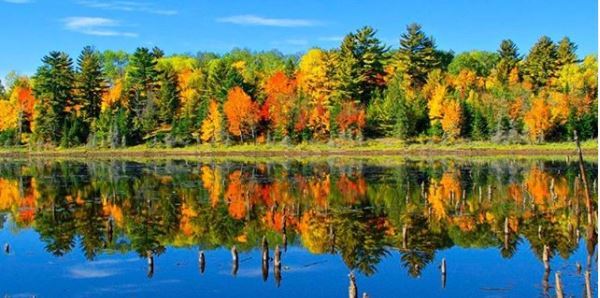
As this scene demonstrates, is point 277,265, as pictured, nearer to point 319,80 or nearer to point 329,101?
point 329,101

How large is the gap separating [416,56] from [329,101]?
1805 cm

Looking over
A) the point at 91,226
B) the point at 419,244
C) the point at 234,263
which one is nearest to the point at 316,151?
the point at 91,226

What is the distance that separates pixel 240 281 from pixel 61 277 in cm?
679

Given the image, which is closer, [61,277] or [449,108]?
[61,277]

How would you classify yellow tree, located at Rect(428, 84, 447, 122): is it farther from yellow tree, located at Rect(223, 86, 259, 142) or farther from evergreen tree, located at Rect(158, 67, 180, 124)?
evergreen tree, located at Rect(158, 67, 180, 124)

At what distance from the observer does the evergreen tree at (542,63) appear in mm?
115438

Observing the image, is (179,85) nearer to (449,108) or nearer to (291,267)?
(449,108)

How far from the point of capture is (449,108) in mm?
99312

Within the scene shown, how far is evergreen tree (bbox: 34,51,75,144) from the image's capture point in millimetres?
113750

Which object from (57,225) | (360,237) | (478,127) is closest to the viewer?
(360,237)

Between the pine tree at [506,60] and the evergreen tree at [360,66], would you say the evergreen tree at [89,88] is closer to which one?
the evergreen tree at [360,66]

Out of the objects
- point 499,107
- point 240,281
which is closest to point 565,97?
point 499,107

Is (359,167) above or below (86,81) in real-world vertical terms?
below

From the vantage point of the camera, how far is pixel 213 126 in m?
108
